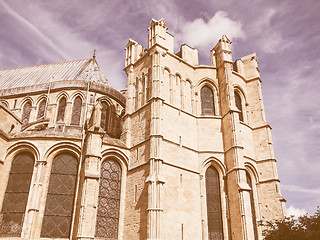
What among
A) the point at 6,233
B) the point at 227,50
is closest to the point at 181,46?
the point at 227,50

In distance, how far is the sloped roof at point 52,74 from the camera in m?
25.9

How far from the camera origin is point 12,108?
24.1m

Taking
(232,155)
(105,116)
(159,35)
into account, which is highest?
(159,35)

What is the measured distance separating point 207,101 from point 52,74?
46.0 ft

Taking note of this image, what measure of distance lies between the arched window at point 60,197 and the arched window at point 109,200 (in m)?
1.42

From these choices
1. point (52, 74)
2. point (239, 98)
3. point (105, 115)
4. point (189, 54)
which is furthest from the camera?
point (52, 74)

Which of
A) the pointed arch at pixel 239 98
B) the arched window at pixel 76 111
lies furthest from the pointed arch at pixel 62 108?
the pointed arch at pixel 239 98

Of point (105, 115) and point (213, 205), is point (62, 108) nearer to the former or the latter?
point (105, 115)

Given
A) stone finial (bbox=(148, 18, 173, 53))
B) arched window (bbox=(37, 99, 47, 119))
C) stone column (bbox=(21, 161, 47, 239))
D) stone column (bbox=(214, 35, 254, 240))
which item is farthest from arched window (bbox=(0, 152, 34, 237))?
stone column (bbox=(214, 35, 254, 240))

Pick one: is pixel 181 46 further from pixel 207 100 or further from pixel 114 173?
pixel 114 173

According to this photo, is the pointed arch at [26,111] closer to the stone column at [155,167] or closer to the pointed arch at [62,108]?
the pointed arch at [62,108]

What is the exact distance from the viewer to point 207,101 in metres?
21.0

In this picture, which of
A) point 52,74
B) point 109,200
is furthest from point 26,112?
point 109,200

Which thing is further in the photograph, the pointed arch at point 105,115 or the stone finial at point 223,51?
the pointed arch at point 105,115
